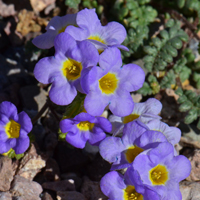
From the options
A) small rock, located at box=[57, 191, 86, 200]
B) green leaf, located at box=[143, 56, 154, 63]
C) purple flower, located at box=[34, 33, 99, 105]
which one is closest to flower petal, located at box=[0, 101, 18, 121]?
purple flower, located at box=[34, 33, 99, 105]

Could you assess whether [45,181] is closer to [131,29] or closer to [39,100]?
[39,100]

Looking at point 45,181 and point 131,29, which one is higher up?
point 131,29

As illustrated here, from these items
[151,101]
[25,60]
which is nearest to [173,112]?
[151,101]

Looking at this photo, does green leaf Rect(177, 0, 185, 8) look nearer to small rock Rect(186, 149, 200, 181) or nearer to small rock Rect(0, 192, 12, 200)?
small rock Rect(186, 149, 200, 181)

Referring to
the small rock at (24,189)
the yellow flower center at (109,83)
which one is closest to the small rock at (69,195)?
the small rock at (24,189)

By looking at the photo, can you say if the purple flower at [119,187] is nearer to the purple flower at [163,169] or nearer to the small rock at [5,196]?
the purple flower at [163,169]
